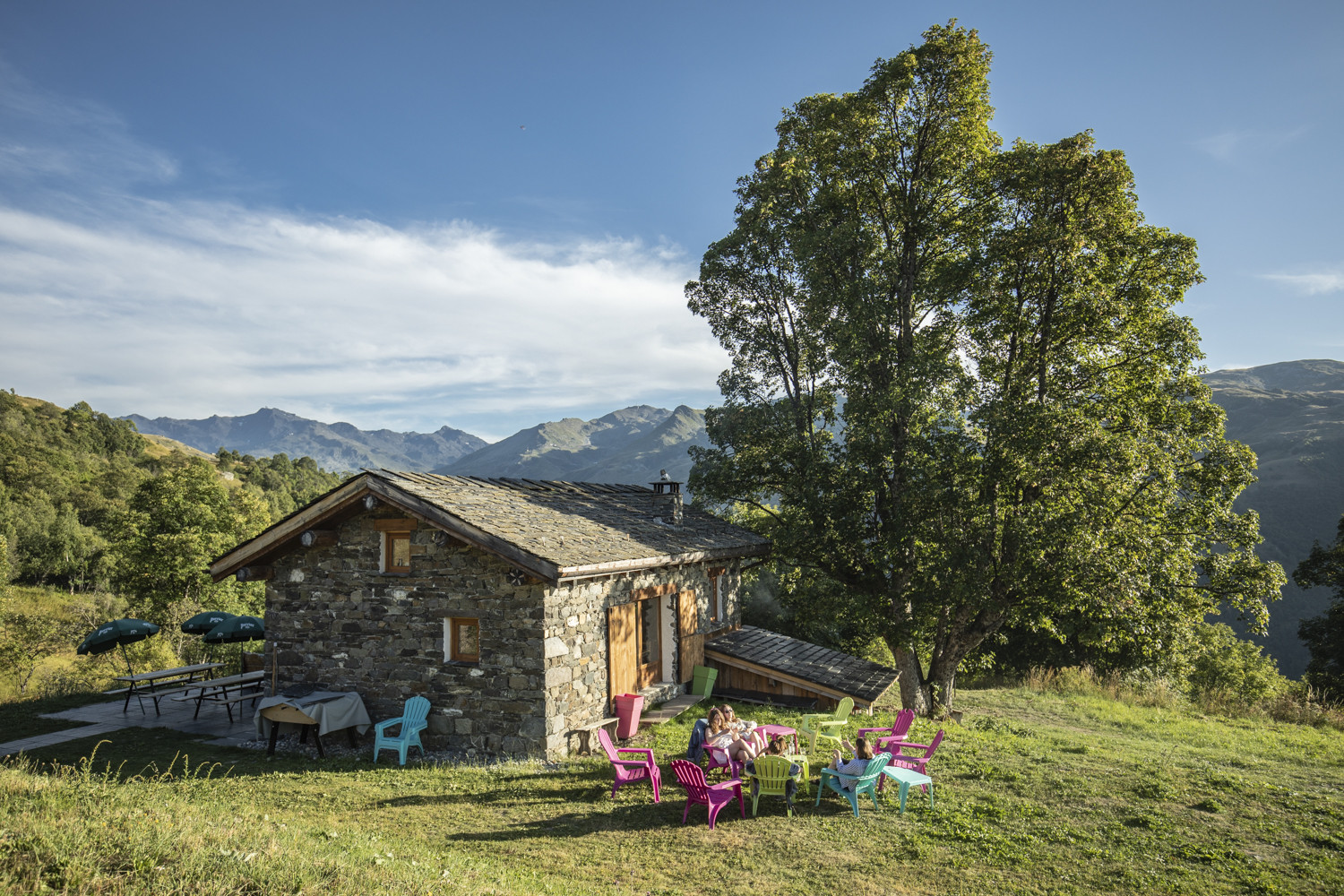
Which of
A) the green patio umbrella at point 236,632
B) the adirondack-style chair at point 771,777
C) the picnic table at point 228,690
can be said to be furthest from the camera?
the green patio umbrella at point 236,632

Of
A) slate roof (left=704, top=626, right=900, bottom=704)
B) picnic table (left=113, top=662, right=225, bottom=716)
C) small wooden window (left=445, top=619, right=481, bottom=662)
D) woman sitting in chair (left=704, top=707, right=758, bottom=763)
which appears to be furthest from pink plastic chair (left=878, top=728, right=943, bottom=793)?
picnic table (left=113, top=662, right=225, bottom=716)

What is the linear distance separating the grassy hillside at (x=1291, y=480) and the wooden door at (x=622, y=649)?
121 ft

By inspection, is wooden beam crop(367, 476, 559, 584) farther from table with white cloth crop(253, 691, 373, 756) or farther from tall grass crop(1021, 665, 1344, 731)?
tall grass crop(1021, 665, 1344, 731)

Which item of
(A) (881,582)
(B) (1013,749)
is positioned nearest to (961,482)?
(A) (881,582)

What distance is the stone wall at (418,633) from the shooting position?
1102 cm

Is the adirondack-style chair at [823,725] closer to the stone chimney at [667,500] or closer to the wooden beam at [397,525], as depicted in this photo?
the stone chimney at [667,500]

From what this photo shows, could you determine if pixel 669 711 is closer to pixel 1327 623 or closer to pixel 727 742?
pixel 727 742

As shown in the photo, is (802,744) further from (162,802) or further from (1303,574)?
(1303,574)

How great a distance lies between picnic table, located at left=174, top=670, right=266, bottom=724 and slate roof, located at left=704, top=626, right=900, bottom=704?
10.2 m

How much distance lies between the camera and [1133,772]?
1145cm

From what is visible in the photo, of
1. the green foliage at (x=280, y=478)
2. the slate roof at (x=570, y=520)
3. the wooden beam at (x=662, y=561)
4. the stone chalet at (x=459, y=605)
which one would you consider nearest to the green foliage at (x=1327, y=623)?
the wooden beam at (x=662, y=561)

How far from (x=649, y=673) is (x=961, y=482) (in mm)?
8426

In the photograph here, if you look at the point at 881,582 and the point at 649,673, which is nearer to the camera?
the point at 649,673

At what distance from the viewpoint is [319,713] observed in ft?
36.8
